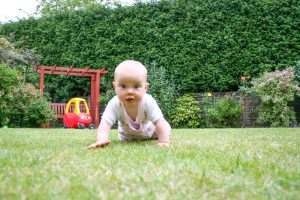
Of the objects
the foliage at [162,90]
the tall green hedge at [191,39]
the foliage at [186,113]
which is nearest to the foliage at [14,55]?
the tall green hedge at [191,39]

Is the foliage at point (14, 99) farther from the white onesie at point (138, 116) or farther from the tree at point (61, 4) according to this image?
the tree at point (61, 4)

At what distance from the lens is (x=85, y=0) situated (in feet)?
78.7

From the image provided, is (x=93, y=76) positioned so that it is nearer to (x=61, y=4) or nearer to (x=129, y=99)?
(x=129, y=99)

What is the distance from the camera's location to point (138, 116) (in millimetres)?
3975

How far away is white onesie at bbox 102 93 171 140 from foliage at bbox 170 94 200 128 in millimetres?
7888

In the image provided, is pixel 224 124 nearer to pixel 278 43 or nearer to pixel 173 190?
pixel 278 43

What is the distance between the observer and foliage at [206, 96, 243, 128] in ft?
37.8

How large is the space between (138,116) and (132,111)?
9cm

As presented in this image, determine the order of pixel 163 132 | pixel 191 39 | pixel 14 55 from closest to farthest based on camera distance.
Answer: pixel 163 132 → pixel 191 39 → pixel 14 55

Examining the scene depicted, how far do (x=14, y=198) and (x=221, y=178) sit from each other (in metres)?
0.92

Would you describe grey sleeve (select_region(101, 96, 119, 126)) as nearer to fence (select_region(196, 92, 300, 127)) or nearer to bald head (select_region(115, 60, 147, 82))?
bald head (select_region(115, 60, 147, 82))

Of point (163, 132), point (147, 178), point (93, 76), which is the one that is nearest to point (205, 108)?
point (93, 76)

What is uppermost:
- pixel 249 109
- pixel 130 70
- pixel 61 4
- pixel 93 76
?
pixel 61 4

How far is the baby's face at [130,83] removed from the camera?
11.3ft
